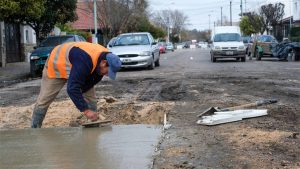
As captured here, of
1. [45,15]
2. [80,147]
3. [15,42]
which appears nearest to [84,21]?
[15,42]

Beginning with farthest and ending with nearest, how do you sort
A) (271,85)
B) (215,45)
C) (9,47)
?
(9,47) → (215,45) → (271,85)

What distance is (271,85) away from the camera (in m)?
13.6

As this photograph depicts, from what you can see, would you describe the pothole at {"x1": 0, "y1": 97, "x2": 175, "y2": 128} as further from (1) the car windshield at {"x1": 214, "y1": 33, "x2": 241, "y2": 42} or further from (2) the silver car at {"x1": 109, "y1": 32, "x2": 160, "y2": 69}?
(1) the car windshield at {"x1": 214, "y1": 33, "x2": 241, "y2": 42}

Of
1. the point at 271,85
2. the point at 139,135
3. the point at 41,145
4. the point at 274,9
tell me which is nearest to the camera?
the point at 41,145

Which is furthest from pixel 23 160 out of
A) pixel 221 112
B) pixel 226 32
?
pixel 226 32

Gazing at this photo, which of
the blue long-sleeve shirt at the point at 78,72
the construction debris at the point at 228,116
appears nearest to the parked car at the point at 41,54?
the construction debris at the point at 228,116

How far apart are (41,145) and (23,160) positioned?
72 centimetres

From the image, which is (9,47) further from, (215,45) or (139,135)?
(139,135)

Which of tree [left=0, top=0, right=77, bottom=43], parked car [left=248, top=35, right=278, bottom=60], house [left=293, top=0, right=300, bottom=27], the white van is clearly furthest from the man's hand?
house [left=293, top=0, right=300, bottom=27]

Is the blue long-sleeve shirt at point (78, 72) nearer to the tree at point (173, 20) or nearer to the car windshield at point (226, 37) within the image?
the car windshield at point (226, 37)

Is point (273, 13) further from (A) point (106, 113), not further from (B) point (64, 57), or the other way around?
(B) point (64, 57)

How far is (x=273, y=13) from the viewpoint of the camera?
50.4 meters

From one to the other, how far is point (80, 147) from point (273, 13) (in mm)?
46786

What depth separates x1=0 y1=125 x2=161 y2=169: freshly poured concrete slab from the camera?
5379 millimetres
